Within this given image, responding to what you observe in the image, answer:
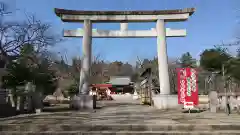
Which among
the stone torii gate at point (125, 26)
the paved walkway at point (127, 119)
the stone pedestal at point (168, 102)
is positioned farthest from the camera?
the stone torii gate at point (125, 26)

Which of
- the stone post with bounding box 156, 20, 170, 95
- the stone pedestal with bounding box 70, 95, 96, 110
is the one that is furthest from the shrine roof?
the stone pedestal with bounding box 70, 95, 96, 110

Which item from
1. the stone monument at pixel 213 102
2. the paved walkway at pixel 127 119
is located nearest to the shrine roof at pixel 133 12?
the stone monument at pixel 213 102

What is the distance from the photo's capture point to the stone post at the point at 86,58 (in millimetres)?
15984

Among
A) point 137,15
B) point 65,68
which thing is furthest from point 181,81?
point 65,68

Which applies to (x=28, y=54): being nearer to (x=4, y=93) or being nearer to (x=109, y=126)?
(x=4, y=93)

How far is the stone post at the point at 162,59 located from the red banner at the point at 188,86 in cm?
266

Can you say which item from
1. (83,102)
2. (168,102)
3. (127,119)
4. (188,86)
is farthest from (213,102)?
(83,102)

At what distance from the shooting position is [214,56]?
A: 3494 cm

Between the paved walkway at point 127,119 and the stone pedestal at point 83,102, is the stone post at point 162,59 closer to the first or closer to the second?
the paved walkway at point 127,119

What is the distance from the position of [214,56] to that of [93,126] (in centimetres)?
3092

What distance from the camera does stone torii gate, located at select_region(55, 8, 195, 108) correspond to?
1630cm

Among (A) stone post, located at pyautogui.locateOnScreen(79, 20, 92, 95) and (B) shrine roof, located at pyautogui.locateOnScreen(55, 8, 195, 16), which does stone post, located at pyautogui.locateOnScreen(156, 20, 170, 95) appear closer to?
(B) shrine roof, located at pyautogui.locateOnScreen(55, 8, 195, 16)

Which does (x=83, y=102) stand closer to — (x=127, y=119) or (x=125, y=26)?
(x=125, y=26)

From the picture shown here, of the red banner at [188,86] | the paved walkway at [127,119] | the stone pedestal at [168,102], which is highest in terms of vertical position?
the red banner at [188,86]
